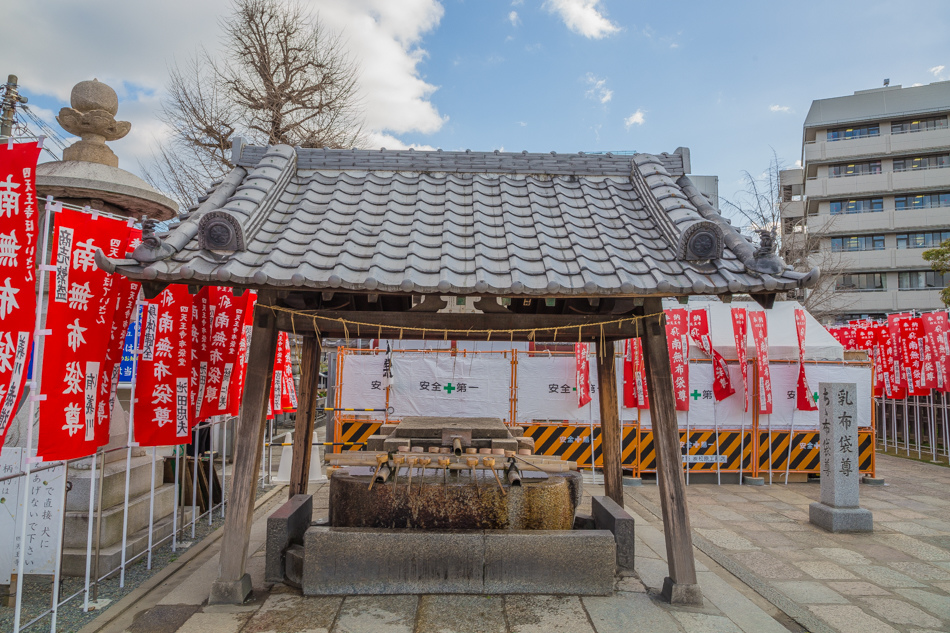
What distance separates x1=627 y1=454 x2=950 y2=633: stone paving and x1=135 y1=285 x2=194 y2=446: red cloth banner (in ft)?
23.7

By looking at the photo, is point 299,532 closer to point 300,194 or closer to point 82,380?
point 82,380

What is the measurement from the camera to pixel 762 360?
1227 centimetres

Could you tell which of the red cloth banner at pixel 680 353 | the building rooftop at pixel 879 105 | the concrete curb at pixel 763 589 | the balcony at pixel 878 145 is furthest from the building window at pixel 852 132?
the concrete curb at pixel 763 589

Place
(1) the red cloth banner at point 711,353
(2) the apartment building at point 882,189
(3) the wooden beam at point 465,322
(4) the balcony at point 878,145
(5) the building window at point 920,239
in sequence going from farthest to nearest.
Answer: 1. (5) the building window at point 920,239
2. (2) the apartment building at point 882,189
3. (4) the balcony at point 878,145
4. (1) the red cloth banner at point 711,353
5. (3) the wooden beam at point 465,322

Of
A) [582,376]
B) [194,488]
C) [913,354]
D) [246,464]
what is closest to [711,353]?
[582,376]

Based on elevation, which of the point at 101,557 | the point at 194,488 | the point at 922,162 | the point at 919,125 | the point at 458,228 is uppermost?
the point at 919,125

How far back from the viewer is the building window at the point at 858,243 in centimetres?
3847

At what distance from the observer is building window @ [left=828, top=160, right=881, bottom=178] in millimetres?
38719

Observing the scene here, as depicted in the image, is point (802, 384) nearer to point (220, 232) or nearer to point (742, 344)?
point (742, 344)

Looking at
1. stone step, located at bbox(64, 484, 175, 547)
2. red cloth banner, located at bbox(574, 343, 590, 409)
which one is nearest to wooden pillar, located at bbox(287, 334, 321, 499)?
stone step, located at bbox(64, 484, 175, 547)

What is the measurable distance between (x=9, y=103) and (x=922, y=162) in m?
48.8

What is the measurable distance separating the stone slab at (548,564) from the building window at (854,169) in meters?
44.3

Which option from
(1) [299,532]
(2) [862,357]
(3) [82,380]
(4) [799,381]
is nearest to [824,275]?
(2) [862,357]

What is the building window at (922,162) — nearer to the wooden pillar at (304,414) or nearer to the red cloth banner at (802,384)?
the red cloth banner at (802,384)
